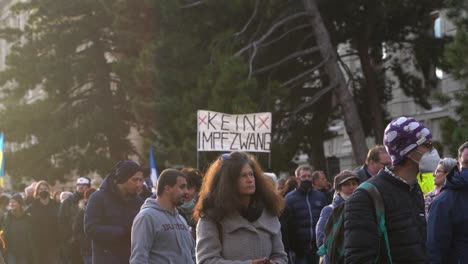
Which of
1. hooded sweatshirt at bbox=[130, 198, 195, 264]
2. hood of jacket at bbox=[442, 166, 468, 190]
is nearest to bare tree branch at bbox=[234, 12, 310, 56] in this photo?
hooded sweatshirt at bbox=[130, 198, 195, 264]

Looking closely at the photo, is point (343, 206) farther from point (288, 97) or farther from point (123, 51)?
point (123, 51)

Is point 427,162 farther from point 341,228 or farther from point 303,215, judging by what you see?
point 303,215

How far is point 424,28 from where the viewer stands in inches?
1061

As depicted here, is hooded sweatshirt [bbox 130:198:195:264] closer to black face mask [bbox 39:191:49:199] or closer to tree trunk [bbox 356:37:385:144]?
black face mask [bbox 39:191:49:199]

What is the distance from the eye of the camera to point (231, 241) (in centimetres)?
627

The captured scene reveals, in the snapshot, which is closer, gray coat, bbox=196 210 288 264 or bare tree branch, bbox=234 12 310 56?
gray coat, bbox=196 210 288 264

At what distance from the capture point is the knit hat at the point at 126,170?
9484mm

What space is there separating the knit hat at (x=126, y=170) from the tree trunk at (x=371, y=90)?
18096 millimetres

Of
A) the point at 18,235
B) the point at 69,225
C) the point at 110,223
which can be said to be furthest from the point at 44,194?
the point at 110,223

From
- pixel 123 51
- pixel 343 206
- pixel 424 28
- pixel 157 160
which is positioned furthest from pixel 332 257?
pixel 123 51

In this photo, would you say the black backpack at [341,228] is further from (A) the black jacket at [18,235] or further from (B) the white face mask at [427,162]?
(A) the black jacket at [18,235]

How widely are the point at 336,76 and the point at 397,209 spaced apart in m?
19.6

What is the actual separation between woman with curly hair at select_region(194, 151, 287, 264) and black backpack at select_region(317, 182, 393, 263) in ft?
1.44

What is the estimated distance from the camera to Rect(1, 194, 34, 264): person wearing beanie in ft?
53.4
